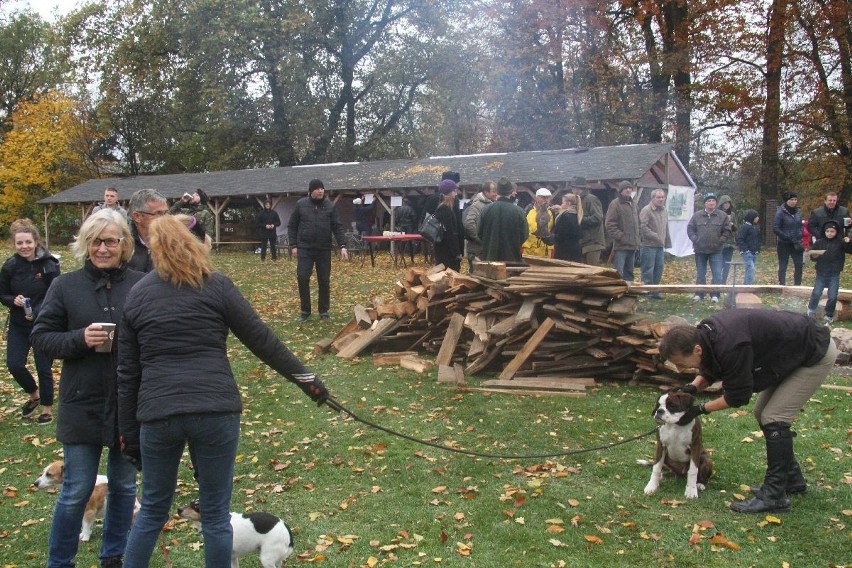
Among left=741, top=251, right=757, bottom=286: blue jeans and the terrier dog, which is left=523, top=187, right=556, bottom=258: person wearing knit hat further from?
the terrier dog

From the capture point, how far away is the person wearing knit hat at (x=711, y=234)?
507 inches

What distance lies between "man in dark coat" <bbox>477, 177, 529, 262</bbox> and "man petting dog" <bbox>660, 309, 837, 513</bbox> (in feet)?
17.4

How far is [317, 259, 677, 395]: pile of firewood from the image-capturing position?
8172mm

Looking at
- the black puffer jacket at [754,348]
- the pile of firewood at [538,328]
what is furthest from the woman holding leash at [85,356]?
the pile of firewood at [538,328]

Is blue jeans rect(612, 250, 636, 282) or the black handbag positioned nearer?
the black handbag

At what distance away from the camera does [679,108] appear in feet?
104

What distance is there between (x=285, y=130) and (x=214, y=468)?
3932 centimetres

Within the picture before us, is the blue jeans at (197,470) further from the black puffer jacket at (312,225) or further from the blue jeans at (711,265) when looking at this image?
the blue jeans at (711,265)

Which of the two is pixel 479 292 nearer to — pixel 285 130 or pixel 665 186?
pixel 665 186

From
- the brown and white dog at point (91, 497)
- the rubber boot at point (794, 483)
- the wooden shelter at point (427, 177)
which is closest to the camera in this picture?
the brown and white dog at point (91, 497)

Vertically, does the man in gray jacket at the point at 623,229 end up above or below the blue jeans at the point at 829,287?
above

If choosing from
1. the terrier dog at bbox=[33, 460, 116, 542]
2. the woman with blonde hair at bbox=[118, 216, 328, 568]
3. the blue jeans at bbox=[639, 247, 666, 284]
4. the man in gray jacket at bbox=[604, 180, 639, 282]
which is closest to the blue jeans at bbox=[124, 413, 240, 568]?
the woman with blonde hair at bbox=[118, 216, 328, 568]

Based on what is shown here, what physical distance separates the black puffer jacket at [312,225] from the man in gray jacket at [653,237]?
5.11 meters

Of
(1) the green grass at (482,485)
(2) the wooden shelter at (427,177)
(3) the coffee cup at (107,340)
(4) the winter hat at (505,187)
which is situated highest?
(2) the wooden shelter at (427,177)
